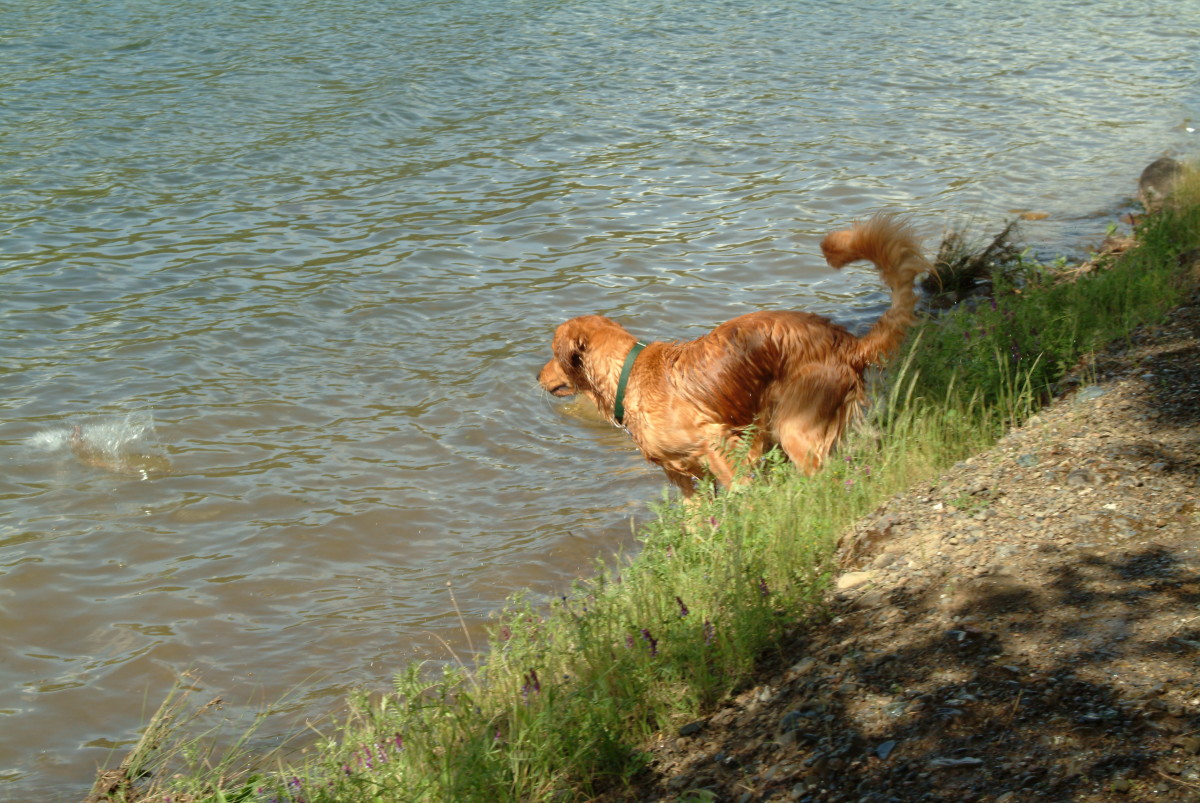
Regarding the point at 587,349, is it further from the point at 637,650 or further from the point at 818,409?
the point at 637,650

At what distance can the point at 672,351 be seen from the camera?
6426 millimetres

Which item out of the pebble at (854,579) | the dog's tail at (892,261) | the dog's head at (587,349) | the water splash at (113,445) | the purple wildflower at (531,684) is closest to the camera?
the purple wildflower at (531,684)

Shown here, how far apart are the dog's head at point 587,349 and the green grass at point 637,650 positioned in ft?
4.62

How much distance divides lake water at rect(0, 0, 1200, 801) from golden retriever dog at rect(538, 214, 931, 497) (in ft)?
2.50

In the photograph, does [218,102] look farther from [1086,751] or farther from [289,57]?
[1086,751]

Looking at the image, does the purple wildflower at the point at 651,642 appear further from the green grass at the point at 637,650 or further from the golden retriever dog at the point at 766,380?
the golden retriever dog at the point at 766,380

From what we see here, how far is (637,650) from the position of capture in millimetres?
3770

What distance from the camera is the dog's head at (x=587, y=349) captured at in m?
6.65

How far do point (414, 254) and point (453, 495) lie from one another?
4503mm

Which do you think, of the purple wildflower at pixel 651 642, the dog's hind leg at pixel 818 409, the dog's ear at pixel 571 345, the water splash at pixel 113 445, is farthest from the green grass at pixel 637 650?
the water splash at pixel 113 445

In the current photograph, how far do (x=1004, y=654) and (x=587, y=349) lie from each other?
3899 millimetres

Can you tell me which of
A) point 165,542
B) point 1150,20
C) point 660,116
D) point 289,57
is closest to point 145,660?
point 165,542

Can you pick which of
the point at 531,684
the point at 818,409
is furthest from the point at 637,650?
the point at 818,409

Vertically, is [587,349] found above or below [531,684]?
above
